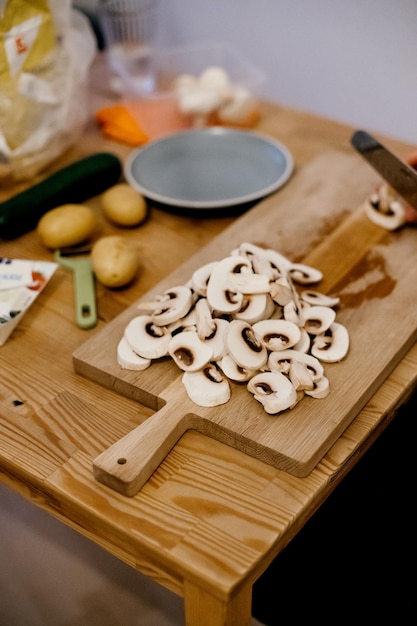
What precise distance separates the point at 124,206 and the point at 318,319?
498mm

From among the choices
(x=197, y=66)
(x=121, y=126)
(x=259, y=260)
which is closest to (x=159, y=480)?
(x=259, y=260)

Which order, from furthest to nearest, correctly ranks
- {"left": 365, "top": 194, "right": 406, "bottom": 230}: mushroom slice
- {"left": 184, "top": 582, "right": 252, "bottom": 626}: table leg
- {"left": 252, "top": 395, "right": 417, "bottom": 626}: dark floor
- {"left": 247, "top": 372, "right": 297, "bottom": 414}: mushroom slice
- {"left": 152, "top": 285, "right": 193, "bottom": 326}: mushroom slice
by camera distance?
{"left": 252, "top": 395, "right": 417, "bottom": 626}: dark floor → {"left": 365, "top": 194, "right": 406, "bottom": 230}: mushroom slice → {"left": 152, "top": 285, "right": 193, "bottom": 326}: mushroom slice → {"left": 247, "top": 372, "right": 297, "bottom": 414}: mushroom slice → {"left": 184, "top": 582, "right": 252, "bottom": 626}: table leg

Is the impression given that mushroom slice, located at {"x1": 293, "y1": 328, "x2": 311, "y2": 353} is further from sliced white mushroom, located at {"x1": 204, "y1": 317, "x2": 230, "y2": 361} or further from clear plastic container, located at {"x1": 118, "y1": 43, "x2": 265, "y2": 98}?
clear plastic container, located at {"x1": 118, "y1": 43, "x2": 265, "y2": 98}

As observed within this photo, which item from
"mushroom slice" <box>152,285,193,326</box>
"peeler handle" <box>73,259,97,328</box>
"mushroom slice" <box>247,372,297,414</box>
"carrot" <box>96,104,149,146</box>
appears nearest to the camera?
"mushroom slice" <box>247,372,297,414</box>

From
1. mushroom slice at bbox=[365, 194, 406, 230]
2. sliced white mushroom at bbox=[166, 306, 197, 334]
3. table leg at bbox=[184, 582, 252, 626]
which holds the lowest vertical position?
table leg at bbox=[184, 582, 252, 626]

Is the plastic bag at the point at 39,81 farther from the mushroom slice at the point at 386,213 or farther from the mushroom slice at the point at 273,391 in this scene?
the mushroom slice at the point at 273,391

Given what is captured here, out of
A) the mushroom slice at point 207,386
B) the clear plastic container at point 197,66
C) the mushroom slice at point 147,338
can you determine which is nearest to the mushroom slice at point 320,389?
the mushroom slice at point 207,386

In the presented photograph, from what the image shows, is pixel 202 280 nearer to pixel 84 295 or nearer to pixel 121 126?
pixel 84 295

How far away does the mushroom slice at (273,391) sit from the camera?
908 millimetres

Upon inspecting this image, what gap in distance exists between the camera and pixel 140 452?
871 millimetres

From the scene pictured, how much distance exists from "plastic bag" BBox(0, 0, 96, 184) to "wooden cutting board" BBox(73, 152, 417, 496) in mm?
508

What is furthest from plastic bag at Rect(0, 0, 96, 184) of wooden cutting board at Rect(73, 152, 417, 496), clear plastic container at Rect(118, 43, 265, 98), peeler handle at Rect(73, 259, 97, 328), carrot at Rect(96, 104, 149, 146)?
wooden cutting board at Rect(73, 152, 417, 496)

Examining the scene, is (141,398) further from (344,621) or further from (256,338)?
(344,621)

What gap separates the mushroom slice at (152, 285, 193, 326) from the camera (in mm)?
1014
